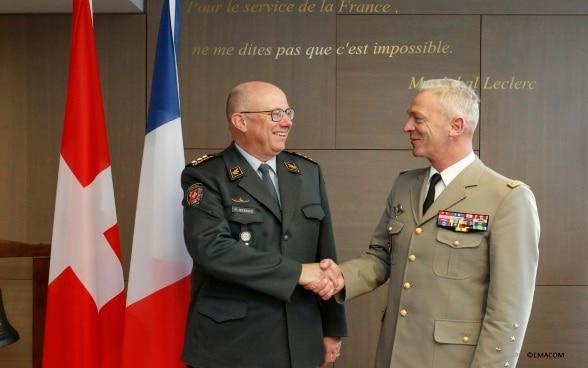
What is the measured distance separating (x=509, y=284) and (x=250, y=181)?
3.21 feet

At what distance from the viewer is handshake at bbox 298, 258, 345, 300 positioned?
108 inches

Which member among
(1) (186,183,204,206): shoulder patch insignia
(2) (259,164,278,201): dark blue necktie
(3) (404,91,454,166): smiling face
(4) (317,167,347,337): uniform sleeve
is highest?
(3) (404,91,454,166): smiling face

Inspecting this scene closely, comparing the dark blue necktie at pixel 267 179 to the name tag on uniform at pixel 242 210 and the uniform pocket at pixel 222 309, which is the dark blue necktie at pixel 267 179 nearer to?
the name tag on uniform at pixel 242 210

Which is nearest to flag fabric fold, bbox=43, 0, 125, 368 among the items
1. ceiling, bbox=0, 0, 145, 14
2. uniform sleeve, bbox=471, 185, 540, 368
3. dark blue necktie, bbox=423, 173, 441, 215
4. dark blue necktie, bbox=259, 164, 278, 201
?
ceiling, bbox=0, 0, 145, 14

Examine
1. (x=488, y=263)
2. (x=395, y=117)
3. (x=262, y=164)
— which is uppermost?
(x=395, y=117)

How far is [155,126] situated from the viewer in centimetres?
347

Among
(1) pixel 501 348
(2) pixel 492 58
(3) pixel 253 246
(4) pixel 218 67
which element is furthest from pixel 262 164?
(2) pixel 492 58

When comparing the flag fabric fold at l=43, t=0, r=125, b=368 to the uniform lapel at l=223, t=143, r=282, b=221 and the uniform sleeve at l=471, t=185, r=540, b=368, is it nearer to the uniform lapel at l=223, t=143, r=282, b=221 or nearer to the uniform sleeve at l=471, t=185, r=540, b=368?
the uniform lapel at l=223, t=143, r=282, b=221

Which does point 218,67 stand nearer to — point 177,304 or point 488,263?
point 177,304

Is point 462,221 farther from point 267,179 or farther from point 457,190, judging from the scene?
point 267,179

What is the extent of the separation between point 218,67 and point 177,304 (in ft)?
5.02

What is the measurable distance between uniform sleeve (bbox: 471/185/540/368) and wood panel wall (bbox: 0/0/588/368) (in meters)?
1.90

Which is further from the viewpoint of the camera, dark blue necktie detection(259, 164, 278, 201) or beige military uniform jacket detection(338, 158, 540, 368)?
dark blue necktie detection(259, 164, 278, 201)

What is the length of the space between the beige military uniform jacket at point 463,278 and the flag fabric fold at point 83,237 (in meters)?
1.37
